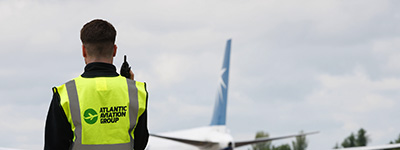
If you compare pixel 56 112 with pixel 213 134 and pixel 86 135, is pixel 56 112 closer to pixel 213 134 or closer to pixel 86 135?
pixel 86 135

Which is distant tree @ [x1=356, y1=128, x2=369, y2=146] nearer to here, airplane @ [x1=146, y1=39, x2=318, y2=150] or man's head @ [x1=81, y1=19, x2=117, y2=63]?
airplane @ [x1=146, y1=39, x2=318, y2=150]

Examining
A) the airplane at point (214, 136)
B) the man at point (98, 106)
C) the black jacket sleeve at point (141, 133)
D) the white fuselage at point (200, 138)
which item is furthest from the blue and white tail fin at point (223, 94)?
the man at point (98, 106)

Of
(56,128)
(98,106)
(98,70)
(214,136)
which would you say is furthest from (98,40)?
(214,136)

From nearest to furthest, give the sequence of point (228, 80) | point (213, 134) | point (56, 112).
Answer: point (56, 112)
point (213, 134)
point (228, 80)

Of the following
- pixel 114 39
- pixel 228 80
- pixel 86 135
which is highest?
pixel 228 80

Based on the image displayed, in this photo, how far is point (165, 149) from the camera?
3669 centimetres

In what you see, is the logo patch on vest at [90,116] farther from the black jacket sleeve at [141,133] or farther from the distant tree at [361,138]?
the distant tree at [361,138]

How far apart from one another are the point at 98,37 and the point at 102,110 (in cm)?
58

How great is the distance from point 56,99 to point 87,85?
26 cm

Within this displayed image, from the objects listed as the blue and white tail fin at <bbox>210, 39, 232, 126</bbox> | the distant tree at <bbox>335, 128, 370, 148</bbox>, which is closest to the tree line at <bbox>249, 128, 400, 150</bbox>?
the distant tree at <bbox>335, 128, 370, 148</bbox>

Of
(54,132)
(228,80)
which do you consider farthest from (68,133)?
(228,80)

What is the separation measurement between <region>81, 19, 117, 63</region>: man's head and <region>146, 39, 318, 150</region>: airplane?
21.7 m

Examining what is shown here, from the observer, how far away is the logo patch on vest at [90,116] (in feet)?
14.0

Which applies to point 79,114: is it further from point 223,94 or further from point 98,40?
point 223,94
